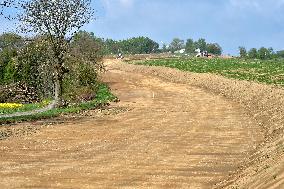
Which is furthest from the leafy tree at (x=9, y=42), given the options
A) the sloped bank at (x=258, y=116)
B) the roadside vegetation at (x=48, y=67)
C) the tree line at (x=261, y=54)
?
the tree line at (x=261, y=54)

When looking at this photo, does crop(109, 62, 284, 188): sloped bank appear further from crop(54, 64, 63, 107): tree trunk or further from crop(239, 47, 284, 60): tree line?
crop(239, 47, 284, 60): tree line

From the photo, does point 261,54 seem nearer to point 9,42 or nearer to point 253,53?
point 253,53

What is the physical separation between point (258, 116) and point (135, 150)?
12611mm

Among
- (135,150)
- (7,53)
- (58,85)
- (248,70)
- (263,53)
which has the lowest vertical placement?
(135,150)

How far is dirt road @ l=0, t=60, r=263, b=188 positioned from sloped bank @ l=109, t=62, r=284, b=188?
0.77 metres

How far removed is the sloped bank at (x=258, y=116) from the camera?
12.9 meters

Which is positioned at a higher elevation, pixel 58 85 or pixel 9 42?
pixel 9 42

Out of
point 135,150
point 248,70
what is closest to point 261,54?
point 248,70

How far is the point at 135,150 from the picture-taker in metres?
20.9

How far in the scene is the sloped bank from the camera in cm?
1289

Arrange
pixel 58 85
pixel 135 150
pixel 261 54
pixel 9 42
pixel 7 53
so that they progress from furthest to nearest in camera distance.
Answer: pixel 261 54 → pixel 7 53 → pixel 9 42 → pixel 58 85 → pixel 135 150

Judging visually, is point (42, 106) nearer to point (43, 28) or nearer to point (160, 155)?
point (43, 28)

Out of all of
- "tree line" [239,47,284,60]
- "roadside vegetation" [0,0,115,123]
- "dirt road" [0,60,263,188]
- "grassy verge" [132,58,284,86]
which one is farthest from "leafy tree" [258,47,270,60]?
"dirt road" [0,60,263,188]

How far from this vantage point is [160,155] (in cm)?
1984
